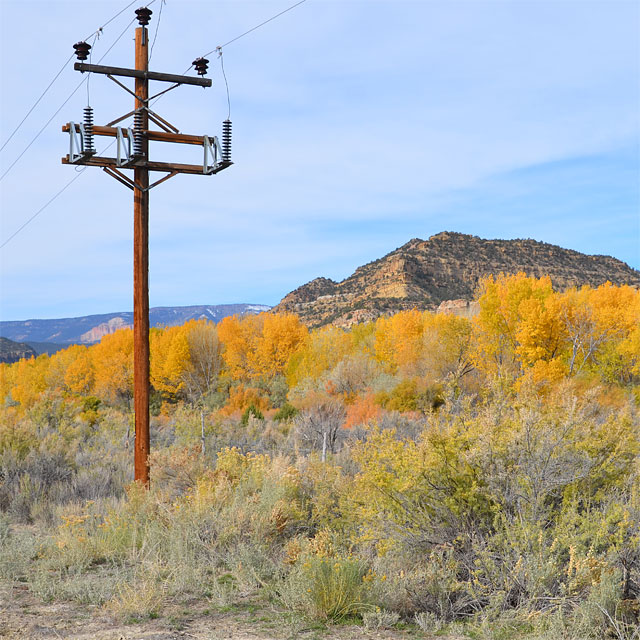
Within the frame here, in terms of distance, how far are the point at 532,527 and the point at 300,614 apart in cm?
229

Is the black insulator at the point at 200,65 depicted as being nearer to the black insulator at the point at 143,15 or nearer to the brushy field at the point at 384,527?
the black insulator at the point at 143,15

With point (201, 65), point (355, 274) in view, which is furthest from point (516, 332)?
point (355, 274)

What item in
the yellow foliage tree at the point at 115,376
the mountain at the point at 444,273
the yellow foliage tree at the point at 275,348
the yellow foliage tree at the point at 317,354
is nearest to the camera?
the yellow foliage tree at the point at 317,354

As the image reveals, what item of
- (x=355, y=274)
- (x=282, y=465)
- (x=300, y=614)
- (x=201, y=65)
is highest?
(x=355, y=274)

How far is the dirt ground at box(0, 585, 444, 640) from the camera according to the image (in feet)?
18.5

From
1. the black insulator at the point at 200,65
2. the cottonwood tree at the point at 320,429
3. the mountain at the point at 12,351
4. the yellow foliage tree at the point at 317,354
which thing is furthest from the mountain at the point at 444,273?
the black insulator at the point at 200,65

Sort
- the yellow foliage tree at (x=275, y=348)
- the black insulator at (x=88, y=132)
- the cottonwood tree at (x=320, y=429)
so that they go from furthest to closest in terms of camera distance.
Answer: the yellow foliage tree at (x=275, y=348)
the cottonwood tree at (x=320, y=429)
the black insulator at (x=88, y=132)

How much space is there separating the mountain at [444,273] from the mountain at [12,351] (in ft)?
167

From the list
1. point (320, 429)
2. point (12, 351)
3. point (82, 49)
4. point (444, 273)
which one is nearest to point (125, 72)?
point (82, 49)

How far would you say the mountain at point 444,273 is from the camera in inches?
4451

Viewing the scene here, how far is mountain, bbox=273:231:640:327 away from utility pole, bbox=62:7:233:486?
95.4 metres

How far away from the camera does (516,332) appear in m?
41.0

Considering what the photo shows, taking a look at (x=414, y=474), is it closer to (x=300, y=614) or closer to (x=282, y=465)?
(x=300, y=614)

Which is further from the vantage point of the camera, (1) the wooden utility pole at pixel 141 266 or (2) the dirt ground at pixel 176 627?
(1) the wooden utility pole at pixel 141 266
